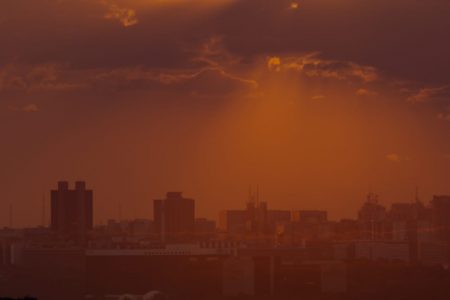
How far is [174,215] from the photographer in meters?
66.4

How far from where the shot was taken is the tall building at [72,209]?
64875mm

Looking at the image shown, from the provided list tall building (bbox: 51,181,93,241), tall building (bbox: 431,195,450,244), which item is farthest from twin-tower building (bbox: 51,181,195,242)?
tall building (bbox: 431,195,450,244)

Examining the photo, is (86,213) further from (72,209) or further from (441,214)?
(441,214)

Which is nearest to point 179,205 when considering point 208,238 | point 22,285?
point 208,238

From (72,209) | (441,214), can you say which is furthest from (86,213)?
(441,214)

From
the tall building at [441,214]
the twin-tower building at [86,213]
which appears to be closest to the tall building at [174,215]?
the twin-tower building at [86,213]

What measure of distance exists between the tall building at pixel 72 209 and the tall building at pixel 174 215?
352 centimetres

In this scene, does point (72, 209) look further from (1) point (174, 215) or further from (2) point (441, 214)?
(2) point (441, 214)

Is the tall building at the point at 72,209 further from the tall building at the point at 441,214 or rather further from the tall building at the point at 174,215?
the tall building at the point at 441,214

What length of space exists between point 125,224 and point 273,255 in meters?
18.6

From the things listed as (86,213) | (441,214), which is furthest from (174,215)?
(441,214)

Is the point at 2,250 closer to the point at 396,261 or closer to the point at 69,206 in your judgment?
the point at 69,206

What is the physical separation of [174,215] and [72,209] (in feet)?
17.0

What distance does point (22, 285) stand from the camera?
47562 mm
